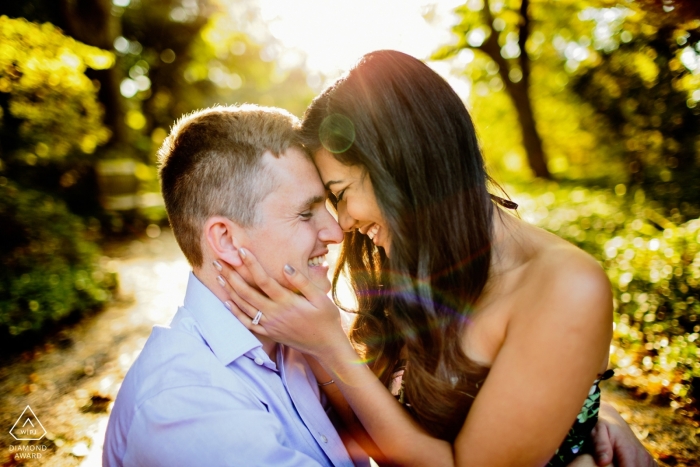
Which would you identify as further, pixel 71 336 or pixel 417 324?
pixel 71 336

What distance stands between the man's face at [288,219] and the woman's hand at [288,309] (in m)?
0.10

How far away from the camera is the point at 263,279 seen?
2225 mm

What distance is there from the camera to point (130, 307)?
7109mm

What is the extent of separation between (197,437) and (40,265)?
5.71 meters

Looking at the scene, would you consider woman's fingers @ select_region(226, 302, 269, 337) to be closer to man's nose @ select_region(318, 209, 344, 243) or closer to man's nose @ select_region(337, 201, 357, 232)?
man's nose @ select_region(318, 209, 344, 243)

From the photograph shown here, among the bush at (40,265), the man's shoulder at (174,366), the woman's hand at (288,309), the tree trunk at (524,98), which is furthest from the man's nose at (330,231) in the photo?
the tree trunk at (524,98)

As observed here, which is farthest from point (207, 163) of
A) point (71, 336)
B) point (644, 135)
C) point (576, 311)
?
point (644, 135)

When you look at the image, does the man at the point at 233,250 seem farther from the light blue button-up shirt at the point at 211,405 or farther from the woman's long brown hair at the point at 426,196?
the woman's long brown hair at the point at 426,196

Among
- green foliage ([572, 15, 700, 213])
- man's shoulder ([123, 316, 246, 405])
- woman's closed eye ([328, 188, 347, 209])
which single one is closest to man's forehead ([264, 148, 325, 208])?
woman's closed eye ([328, 188, 347, 209])

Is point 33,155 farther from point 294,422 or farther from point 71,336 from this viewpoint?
point 294,422

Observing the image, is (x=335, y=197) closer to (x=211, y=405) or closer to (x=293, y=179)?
(x=293, y=179)

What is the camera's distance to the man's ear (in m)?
2.29

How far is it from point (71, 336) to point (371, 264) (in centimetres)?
492

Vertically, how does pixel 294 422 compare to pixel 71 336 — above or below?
above
